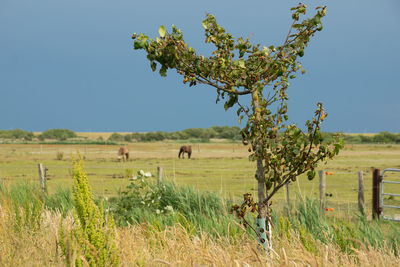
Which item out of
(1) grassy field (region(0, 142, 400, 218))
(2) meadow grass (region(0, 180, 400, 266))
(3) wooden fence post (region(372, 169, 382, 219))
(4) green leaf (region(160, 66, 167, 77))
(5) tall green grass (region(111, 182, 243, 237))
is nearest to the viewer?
(2) meadow grass (region(0, 180, 400, 266))

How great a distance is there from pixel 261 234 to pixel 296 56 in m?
2.17

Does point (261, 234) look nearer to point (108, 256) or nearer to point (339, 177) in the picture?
point (108, 256)

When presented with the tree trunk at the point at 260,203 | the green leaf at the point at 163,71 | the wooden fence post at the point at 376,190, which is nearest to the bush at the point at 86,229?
the green leaf at the point at 163,71

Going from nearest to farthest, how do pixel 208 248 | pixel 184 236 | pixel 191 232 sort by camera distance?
pixel 208 248
pixel 184 236
pixel 191 232

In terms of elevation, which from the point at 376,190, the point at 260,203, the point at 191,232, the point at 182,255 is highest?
the point at 260,203

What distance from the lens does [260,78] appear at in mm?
4684

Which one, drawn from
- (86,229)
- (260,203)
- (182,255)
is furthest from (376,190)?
(86,229)

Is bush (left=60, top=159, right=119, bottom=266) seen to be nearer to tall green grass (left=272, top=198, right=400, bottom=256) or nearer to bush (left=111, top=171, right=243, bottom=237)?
tall green grass (left=272, top=198, right=400, bottom=256)

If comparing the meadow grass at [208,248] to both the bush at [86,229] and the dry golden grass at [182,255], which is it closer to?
the dry golden grass at [182,255]

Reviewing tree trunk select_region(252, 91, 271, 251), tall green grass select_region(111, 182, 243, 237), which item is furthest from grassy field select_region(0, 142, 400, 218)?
tree trunk select_region(252, 91, 271, 251)

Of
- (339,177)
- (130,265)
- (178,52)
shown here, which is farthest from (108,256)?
(339,177)

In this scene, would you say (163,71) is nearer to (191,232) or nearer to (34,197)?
(191,232)

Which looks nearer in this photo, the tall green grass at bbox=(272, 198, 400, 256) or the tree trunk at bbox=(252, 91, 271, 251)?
the tree trunk at bbox=(252, 91, 271, 251)

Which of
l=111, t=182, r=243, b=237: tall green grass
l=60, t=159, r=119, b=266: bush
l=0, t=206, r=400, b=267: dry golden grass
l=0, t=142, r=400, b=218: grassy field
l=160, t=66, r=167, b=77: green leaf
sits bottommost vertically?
l=0, t=142, r=400, b=218: grassy field
